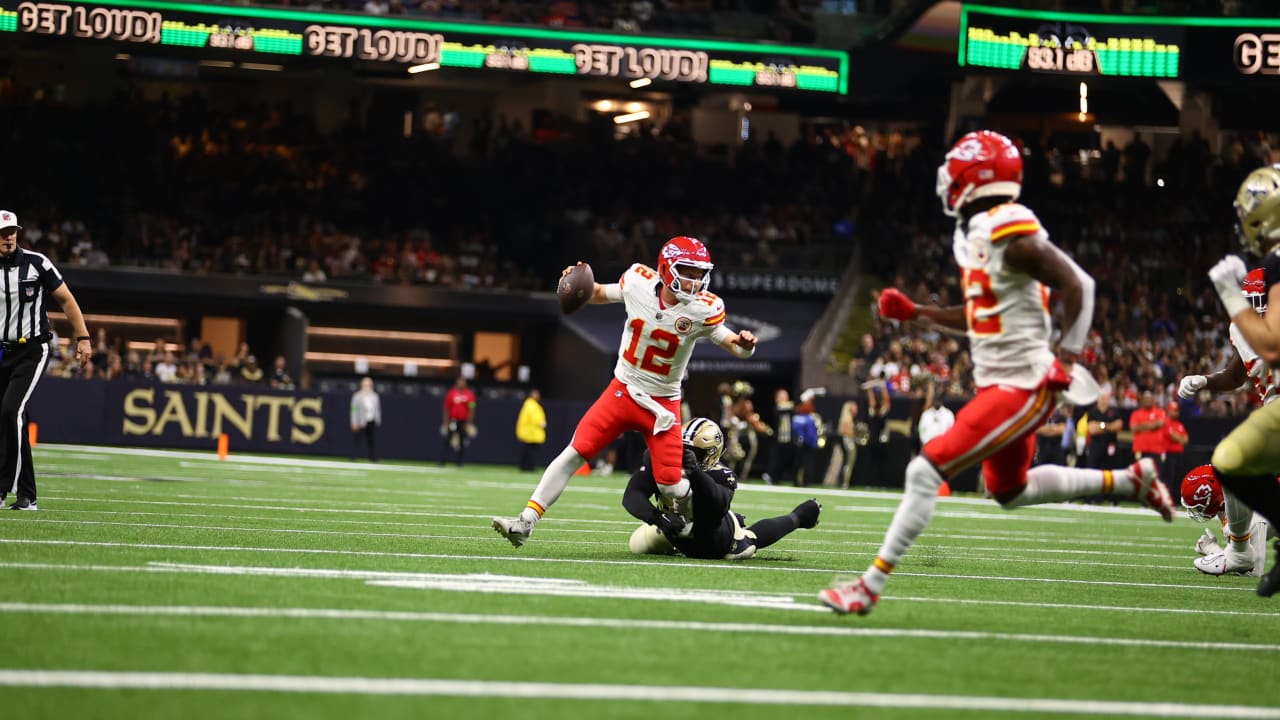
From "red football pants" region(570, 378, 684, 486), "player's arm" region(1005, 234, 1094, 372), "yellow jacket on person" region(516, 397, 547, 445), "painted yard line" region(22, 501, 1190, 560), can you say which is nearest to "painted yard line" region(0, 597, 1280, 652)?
"player's arm" region(1005, 234, 1094, 372)

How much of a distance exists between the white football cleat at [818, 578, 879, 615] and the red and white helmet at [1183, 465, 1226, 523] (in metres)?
4.93

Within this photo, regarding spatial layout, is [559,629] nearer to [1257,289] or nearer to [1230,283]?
[1230,283]

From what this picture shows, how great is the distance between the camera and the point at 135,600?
Result: 6105 millimetres

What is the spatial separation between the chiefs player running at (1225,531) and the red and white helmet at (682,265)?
3451 millimetres

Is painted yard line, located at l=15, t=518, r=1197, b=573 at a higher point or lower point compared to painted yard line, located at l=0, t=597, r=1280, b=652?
lower

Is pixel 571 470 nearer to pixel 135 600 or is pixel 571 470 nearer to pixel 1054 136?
pixel 135 600

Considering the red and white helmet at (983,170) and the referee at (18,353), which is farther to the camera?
the referee at (18,353)

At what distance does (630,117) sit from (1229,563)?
30476mm

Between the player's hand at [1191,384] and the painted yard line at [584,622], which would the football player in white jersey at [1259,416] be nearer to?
the painted yard line at [584,622]

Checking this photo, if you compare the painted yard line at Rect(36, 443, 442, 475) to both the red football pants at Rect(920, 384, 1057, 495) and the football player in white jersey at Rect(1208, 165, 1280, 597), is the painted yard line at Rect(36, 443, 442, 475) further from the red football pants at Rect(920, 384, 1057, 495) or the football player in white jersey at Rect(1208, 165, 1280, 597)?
the football player in white jersey at Rect(1208, 165, 1280, 597)

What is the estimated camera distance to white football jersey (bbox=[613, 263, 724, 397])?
970cm

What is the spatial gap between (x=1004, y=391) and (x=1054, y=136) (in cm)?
3300

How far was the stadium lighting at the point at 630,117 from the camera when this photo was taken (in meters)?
39.7

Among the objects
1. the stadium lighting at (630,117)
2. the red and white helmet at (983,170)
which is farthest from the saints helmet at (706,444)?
the stadium lighting at (630,117)
